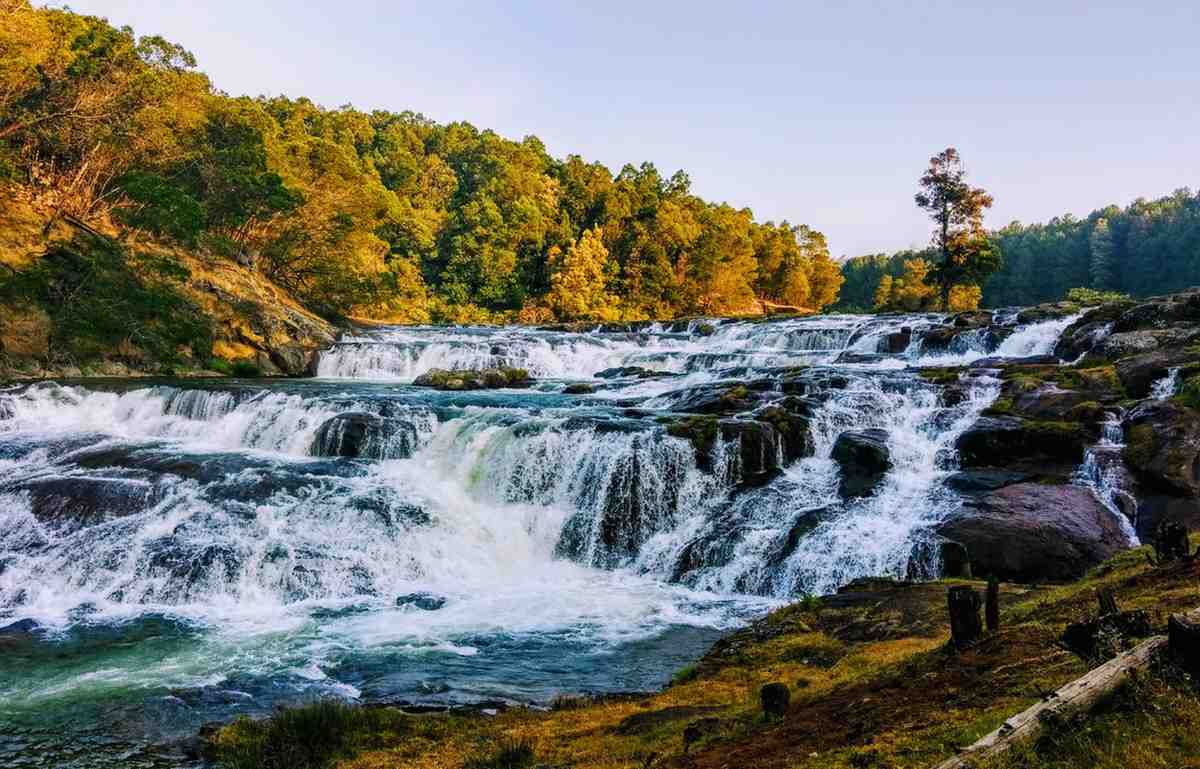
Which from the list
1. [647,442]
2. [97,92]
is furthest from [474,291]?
[647,442]

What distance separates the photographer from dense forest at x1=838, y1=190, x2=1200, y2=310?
78.9 metres

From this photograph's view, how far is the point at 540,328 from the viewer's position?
141ft

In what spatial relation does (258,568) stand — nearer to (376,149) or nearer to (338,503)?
(338,503)

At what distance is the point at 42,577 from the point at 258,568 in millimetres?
3437

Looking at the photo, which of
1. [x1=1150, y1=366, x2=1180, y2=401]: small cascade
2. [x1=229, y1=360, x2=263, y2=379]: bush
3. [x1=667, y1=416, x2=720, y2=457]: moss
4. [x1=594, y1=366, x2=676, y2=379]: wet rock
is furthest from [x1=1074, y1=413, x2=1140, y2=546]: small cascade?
[x1=229, y1=360, x2=263, y2=379]: bush

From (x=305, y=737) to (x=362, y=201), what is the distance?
43292mm

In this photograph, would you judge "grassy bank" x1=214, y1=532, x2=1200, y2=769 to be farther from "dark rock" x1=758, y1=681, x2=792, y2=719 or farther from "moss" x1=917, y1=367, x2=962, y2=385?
"moss" x1=917, y1=367, x2=962, y2=385

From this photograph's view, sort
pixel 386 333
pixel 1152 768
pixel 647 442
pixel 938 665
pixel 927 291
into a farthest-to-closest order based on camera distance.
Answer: pixel 927 291 < pixel 386 333 < pixel 647 442 < pixel 938 665 < pixel 1152 768

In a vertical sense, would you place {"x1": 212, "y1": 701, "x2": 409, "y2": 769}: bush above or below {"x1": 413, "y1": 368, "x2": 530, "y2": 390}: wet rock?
below

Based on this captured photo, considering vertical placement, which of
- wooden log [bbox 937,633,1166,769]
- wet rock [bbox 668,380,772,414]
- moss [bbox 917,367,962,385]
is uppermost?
moss [bbox 917,367,962,385]

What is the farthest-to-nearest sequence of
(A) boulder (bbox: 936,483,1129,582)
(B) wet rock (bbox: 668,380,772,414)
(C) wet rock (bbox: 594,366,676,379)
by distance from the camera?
(C) wet rock (bbox: 594,366,676,379) → (B) wet rock (bbox: 668,380,772,414) → (A) boulder (bbox: 936,483,1129,582)

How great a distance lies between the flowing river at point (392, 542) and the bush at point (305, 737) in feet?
2.23

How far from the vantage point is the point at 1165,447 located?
12.8 meters

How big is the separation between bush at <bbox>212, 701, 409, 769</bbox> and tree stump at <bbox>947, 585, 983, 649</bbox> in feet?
15.4
